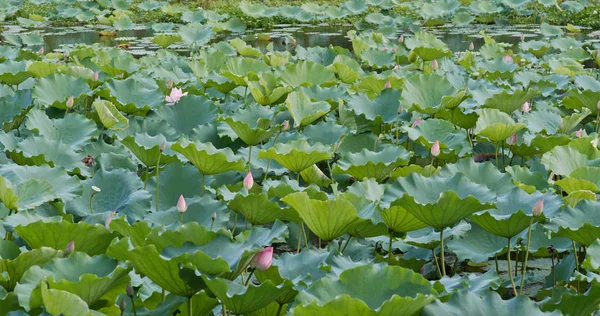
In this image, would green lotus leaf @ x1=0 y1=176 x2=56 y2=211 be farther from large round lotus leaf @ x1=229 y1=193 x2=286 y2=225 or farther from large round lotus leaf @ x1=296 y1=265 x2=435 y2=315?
large round lotus leaf @ x1=296 y1=265 x2=435 y2=315

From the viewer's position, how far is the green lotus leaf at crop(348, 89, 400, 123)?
3545 millimetres

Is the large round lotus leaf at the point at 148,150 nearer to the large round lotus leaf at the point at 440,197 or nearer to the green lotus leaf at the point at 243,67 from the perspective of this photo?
the large round lotus leaf at the point at 440,197

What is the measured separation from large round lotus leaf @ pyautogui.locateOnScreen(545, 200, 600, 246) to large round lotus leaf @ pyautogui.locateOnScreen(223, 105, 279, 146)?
1105 millimetres

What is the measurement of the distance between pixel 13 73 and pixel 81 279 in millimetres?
2867

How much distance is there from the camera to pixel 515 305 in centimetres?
156

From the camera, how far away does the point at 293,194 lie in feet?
6.60

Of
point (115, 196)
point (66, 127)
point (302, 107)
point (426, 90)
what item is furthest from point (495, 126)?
point (66, 127)

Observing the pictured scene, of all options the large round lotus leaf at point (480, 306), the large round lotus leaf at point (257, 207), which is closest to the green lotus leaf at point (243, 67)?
the large round lotus leaf at point (257, 207)

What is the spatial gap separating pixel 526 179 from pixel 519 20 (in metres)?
8.88

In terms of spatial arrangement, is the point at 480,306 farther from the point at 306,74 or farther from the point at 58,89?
the point at 306,74

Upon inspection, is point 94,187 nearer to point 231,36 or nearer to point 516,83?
point 516,83

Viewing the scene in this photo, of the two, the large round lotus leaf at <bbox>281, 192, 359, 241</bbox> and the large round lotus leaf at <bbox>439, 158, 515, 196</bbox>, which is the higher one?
the large round lotus leaf at <bbox>281, 192, 359, 241</bbox>

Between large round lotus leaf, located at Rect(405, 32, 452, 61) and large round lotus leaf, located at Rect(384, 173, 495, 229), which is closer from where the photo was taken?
large round lotus leaf, located at Rect(384, 173, 495, 229)

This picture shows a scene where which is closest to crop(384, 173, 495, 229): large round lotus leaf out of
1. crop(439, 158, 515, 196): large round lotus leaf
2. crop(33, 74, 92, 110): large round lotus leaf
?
crop(439, 158, 515, 196): large round lotus leaf
